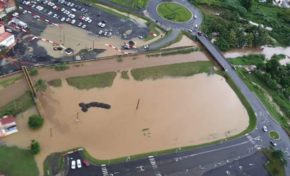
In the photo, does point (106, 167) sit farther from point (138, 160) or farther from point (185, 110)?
point (185, 110)

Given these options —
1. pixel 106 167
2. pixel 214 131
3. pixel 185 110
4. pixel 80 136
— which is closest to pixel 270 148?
pixel 214 131

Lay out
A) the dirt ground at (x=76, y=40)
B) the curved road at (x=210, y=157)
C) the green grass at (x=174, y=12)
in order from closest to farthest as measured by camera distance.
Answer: the curved road at (x=210, y=157) → the dirt ground at (x=76, y=40) → the green grass at (x=174, y=12)

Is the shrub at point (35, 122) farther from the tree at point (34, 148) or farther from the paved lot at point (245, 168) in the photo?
the paved lot at point (245, 168)

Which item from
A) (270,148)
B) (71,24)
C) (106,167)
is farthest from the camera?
(71,24)

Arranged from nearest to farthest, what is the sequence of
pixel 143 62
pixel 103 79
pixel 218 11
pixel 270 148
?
pixel 270 148 < pixel 103 79 < pixel 143 62 < pixel 218 11

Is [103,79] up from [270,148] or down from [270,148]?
up

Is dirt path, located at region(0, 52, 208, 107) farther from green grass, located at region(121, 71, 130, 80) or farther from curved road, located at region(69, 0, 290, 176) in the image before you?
curved road, located at region(69, 0, 290, 176)

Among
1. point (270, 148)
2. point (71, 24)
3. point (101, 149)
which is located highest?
point (71, 24)

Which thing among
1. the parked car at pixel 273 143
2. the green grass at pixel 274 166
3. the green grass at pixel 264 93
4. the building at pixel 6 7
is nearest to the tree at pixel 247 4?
the green grass at pixel 264 93

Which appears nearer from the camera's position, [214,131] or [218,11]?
[214,131]
